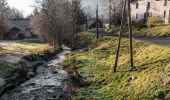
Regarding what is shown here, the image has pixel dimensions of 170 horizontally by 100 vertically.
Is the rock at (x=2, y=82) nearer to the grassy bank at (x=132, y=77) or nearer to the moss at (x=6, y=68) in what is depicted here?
the moss at (x=6, y=68)

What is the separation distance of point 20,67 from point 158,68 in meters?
23.6

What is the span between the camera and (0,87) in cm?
3475

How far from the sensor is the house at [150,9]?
75738 mm

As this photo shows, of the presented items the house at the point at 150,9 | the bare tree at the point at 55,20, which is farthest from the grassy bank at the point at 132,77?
the bare tree at the point at 55,20

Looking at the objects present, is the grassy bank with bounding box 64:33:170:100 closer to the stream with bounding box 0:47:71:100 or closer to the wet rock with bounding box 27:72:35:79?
the stream with bounding box 0:47:71:100

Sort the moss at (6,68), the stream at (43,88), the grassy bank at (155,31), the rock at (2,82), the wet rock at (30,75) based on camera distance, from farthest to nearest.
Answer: the grassy bank at (155,31), the wet rock at (30,75), the moss at (6,68), the rock at (2,82), the stream at (43,88)

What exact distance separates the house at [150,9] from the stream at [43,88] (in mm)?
37604

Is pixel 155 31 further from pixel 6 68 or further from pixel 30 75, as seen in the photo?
pixel 6 68

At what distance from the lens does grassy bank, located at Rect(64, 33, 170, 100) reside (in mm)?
28008

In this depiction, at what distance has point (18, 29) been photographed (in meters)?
118

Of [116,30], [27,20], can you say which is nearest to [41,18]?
[116,30]

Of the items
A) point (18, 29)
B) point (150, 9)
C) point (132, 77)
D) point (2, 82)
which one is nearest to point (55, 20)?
point (150, 9)

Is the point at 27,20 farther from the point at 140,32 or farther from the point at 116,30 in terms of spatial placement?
the point at 140,32

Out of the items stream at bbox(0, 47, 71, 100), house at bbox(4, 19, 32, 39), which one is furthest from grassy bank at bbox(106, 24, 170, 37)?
house at bbox(4, 19, 32, 39)
